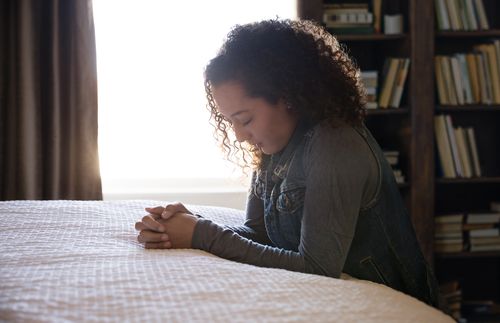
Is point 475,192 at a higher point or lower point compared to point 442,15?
lower

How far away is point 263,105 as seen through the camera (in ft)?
4.45

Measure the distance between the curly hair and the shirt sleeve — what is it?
83 mm

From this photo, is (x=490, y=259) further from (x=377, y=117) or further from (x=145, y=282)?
(x=145, y=282)

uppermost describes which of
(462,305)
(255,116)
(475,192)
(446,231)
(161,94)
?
(161,94)

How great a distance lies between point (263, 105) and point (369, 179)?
0.26 m

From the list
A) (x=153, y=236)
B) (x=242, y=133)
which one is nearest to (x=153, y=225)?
(x=153, y=236)

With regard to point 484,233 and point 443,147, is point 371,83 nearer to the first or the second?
point 443,147

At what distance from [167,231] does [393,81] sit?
1.96m

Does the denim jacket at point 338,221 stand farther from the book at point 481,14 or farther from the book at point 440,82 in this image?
the book at point 481,14

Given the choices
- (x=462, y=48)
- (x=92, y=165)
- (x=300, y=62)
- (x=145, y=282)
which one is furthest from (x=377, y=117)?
(x=145, y=282)

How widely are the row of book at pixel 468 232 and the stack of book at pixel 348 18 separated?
3.01 feet

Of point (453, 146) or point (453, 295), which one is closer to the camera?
point (453, 146)

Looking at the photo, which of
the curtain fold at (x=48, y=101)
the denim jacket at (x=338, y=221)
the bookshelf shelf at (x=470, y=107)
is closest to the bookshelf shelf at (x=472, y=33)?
the bookshelf shelf at (x=470, y=107)

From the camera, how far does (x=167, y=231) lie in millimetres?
1287
